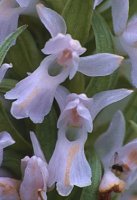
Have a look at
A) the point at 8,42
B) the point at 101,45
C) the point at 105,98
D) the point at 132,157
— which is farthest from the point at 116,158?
the point at 8,42

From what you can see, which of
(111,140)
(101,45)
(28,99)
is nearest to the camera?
(28,99)

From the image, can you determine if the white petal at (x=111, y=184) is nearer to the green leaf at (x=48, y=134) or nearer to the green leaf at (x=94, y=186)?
the green leaf at (x=94, y=186)

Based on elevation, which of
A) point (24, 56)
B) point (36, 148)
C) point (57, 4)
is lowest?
point (36, 148)

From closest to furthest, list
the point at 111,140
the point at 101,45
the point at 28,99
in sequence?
the point at 28,99 → the point at 101,45 → the point at 111,140

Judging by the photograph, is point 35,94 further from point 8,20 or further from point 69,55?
point 8,20

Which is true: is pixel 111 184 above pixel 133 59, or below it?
below

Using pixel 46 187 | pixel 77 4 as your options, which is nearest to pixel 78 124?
pixel 46 187

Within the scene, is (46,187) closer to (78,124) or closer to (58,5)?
(78,124)
